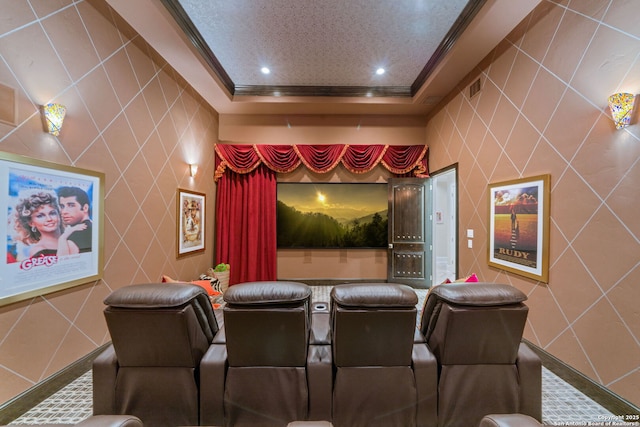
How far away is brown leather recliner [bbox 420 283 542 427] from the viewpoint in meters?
1.31

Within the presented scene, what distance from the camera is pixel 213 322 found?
5.26ft

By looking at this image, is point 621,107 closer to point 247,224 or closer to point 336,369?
point 336,369

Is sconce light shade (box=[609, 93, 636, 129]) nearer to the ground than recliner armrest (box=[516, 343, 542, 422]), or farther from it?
farther from it

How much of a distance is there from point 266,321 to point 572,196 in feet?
8.34

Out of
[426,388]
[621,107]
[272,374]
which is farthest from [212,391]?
[621,107]

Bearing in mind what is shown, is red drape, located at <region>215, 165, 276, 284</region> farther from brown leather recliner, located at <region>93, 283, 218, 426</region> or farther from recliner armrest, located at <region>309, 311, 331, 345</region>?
brown leather recliner, located at <region>93, 283, 218, 426</region>

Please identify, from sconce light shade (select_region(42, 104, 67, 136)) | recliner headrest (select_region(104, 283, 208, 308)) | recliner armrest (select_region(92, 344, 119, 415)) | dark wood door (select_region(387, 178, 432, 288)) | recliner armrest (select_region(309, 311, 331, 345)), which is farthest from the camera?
dark wood door (select_region(387, 178, 432, 288))

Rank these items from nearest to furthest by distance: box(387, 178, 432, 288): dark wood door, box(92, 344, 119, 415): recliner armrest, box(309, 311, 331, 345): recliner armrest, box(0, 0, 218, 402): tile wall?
box(92, 344, 119, 415): recliner armrest → box(309, 311, 331, 345): recliner armrest → box(0, 0, 218, 402): tile wall → box(387, 178, 432, 288): dark wood door

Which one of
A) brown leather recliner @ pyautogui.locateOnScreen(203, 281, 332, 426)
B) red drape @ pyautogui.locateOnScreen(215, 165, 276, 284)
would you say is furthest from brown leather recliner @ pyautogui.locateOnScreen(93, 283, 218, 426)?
red drape @ pyautogui.locateOnScreen(215, 165, 276, 284)

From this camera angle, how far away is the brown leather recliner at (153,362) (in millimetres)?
1271

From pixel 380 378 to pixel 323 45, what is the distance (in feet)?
11.3

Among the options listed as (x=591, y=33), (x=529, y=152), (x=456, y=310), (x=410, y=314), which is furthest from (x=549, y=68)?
(x=410, y=314)

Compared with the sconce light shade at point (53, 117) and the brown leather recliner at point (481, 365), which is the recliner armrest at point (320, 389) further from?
the sconce light shade at point (53, 117)

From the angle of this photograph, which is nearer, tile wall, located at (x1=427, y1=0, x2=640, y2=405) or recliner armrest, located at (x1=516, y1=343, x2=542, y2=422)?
recliner armrest, located at (x1=516, y1=343, x2=542, y2=422)
